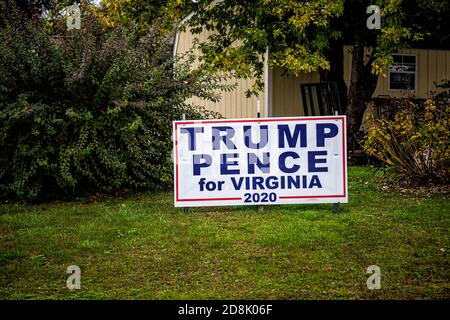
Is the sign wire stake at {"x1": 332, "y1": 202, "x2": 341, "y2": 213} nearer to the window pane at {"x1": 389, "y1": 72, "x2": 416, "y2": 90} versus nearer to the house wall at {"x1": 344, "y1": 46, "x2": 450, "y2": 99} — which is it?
the window pane at {"x1": 389, "y1": 72, "x2": 416, "y2": 90}

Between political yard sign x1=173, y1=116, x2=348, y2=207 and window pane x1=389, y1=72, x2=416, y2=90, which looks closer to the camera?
political yard sign x1=173, y1=116, x2=348, y2=207

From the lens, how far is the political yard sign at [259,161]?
8656 mm

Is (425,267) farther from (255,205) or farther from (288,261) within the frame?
(255,205)

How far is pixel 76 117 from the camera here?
9.91 meters

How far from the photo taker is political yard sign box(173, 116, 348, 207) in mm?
8656

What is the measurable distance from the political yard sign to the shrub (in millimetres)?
1996

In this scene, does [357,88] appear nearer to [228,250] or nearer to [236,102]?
[236,102]

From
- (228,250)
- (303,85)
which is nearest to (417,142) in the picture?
(228,250)

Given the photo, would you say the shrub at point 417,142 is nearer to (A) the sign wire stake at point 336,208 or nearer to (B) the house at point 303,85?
(A) the sign wire stake at point 336,208

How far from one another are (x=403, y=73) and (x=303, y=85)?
524cm

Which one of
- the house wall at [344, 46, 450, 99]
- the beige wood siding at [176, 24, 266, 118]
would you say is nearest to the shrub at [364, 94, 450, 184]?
the beige wood siding at [176, 24, 266, 118]

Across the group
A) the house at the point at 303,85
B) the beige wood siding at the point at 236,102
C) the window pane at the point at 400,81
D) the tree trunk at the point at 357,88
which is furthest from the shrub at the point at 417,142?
the window pane at the point at 400,81
